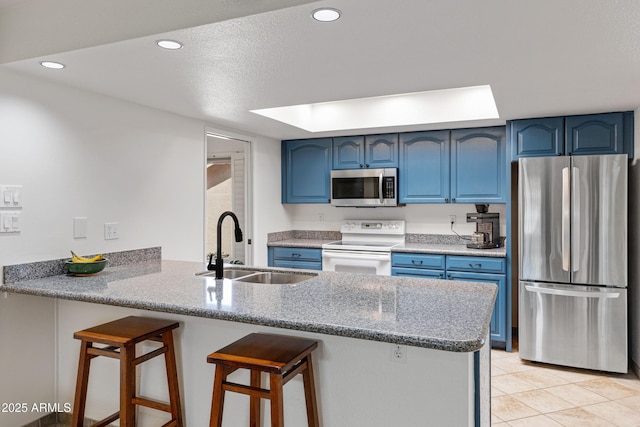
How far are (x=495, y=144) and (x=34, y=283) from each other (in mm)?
3719

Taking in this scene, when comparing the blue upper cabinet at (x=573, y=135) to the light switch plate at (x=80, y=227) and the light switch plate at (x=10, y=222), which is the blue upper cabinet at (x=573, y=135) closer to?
the light switch plate at (x=80, y=227)

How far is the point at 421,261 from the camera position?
3.99 metres

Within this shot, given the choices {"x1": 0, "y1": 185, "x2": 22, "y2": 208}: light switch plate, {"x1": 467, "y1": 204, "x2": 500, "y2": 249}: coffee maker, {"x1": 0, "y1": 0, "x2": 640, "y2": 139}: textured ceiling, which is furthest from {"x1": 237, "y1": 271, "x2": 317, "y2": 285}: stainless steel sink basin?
{"x1": 467, "y1": 204, "x2": 500, "y2": 249}: coffee maker

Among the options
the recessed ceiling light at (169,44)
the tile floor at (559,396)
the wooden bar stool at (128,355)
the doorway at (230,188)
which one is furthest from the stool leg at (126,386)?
the doorway at (230,188)

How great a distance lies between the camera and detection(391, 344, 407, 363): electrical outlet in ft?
5.64

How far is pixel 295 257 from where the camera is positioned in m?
4.58

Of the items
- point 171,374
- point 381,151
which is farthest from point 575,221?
point 171,374

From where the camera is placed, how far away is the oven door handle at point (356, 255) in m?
4.13

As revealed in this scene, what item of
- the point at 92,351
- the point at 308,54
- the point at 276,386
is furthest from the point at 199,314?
the point at 308,54

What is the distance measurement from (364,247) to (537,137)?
1802 mm

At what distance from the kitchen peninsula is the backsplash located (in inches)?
2.0

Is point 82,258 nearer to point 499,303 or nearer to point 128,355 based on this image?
point 128,355

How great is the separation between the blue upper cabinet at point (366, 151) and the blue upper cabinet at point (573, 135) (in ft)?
3.79

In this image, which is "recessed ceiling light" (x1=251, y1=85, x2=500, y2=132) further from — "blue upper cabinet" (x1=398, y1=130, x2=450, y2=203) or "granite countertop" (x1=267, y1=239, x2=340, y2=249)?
"granite countertop" (x1=267, y1=239, x2=340, y2=249)
